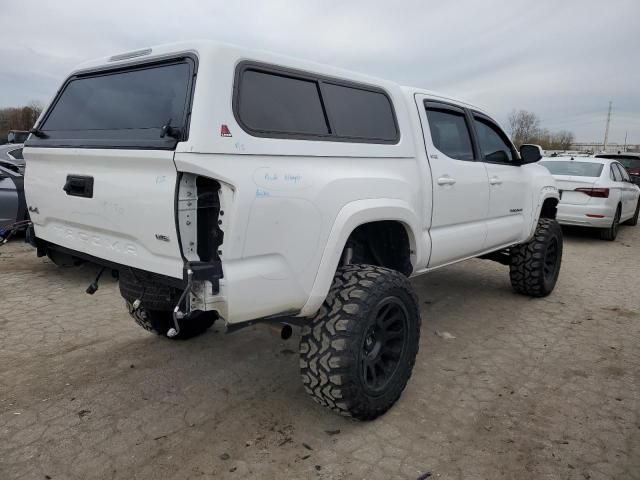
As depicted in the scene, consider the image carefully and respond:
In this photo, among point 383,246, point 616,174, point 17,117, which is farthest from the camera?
point 17,117

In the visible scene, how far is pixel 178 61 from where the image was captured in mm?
2422

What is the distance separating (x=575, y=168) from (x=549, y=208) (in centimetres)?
468

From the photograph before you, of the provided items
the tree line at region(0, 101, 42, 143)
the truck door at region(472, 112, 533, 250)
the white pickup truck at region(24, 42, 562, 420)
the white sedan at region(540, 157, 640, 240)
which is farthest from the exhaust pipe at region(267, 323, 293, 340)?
the tree line at region(0, 101, 42, 143)

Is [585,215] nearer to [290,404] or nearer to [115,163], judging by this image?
[290,404]

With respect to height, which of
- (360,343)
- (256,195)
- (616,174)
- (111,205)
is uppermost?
(616,174)

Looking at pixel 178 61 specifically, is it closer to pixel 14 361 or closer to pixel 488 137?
pixel 14 361

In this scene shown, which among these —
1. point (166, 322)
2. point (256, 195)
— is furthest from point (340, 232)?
point (166, 322)

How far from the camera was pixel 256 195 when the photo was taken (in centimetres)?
223

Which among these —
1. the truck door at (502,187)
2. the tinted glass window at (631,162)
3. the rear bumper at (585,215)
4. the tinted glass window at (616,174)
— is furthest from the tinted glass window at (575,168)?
the tinted glass window at (631,162)

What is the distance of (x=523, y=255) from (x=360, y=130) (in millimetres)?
3019

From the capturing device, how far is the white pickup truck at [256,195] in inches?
87.5

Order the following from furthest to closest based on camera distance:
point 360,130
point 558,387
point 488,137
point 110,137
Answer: point 488,137, point 558,387, point 360,130, point 110,137

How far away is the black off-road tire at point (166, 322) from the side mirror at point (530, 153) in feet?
10.7

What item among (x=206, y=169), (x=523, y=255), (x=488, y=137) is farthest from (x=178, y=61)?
(x=523, y=255)
